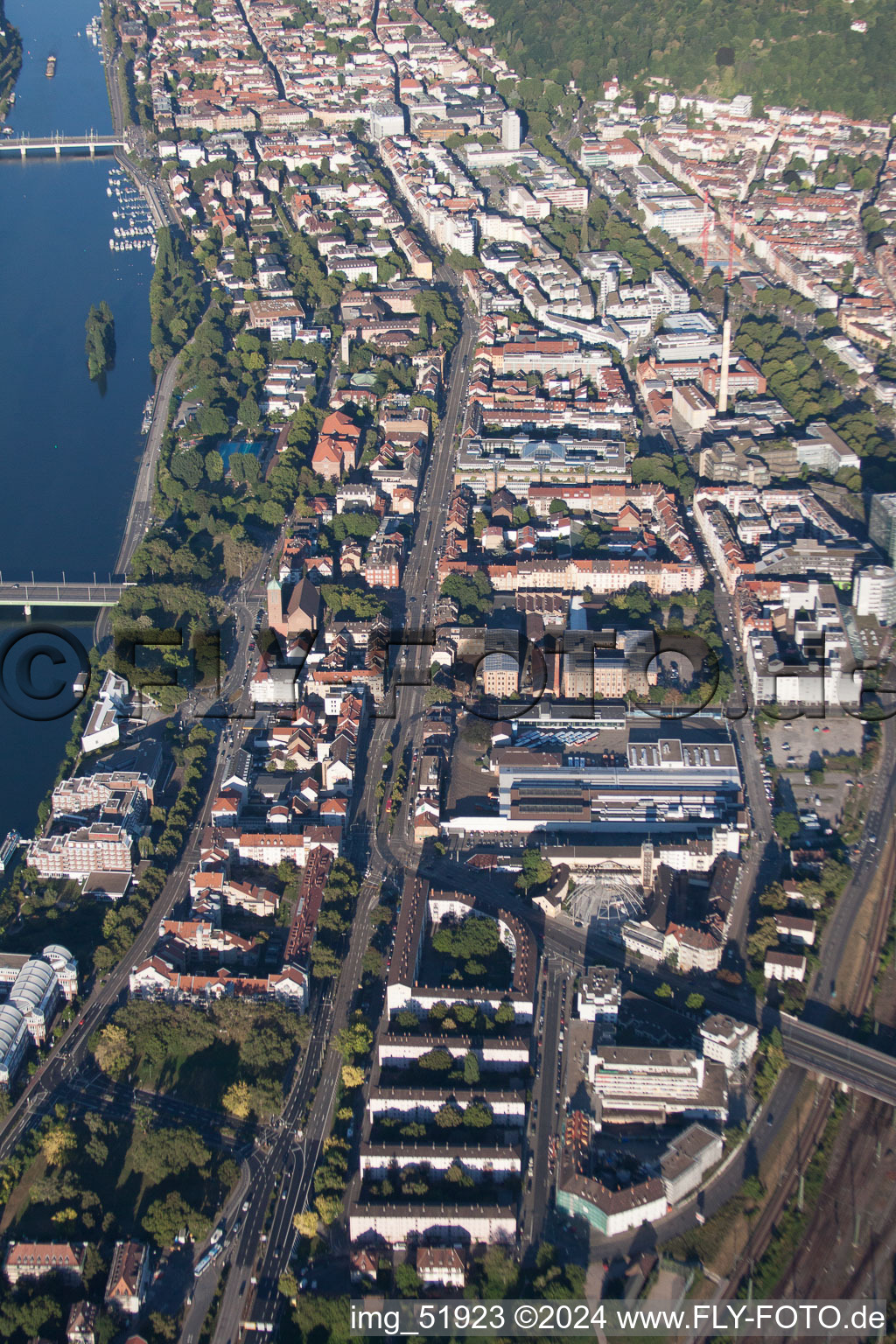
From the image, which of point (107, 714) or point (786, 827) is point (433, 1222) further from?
point (107, 714)

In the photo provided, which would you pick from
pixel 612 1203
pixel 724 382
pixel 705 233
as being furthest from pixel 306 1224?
pixel 705 233

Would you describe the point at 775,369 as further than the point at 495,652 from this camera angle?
Yes

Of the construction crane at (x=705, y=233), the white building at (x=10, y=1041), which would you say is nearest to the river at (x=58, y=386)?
the white building at (x=10, y=1041)

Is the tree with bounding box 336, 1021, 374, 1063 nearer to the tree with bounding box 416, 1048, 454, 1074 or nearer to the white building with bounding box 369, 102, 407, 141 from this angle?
the tree with bounding box 416, 1048, 454, 1074

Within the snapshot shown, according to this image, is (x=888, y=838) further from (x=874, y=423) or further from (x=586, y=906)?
(x=874, y=423)

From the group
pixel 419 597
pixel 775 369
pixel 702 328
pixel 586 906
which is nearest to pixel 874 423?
pixel 775 369

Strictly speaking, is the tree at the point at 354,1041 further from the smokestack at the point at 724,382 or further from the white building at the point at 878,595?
the smokestack at the point at 724,382

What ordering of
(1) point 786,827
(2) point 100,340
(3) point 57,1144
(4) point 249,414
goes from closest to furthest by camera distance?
(3) point 57,1144
(1) point 786,827
(4) point 249,414
(2) point 100,340
